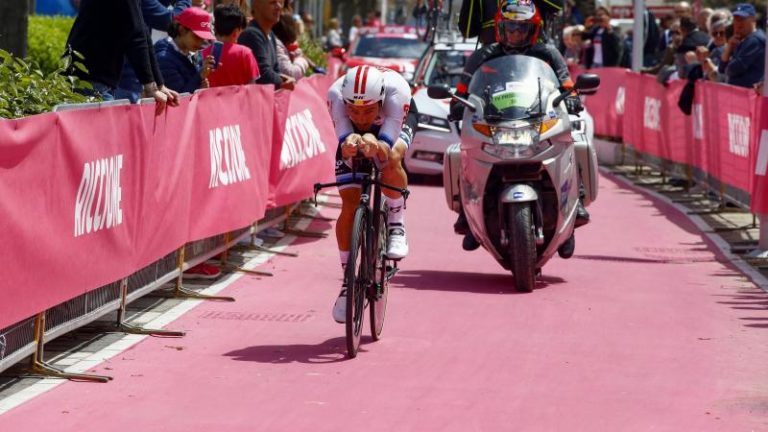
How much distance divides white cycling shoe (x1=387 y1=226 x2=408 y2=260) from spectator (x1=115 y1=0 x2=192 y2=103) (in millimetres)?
2592

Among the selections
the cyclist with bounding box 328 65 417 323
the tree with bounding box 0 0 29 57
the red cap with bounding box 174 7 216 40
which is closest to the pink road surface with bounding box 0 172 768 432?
the cyclist with bounding box 328 65 417 323

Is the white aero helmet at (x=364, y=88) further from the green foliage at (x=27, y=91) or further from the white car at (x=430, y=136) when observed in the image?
the white car at (x=430, y=136)

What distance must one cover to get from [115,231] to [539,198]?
3.86 metres

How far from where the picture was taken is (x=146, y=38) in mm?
11312

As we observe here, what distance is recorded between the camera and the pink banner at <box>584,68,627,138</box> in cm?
2662

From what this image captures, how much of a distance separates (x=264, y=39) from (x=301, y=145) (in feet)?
4.79

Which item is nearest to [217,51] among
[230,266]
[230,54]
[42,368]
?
[230,54]

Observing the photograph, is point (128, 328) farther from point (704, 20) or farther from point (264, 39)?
point (704, 20)

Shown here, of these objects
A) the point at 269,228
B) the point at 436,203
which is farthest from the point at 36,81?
the point at 436,203

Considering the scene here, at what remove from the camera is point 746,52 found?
18078 mm

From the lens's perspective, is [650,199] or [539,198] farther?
[650,199]

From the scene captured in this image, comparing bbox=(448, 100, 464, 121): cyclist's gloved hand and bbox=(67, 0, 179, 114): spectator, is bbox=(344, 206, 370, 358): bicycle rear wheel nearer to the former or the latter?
bbox=(67, 0, 179, 114): spectator

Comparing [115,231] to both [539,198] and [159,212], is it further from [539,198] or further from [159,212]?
[539,198]

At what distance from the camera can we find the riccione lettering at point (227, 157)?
12188 mm
